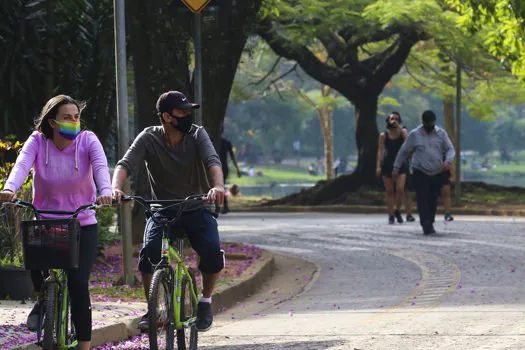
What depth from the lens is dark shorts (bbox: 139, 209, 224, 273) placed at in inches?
286

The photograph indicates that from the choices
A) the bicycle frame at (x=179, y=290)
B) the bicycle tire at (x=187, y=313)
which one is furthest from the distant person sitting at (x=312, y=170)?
the bicycle frame at (x=179, y=290)

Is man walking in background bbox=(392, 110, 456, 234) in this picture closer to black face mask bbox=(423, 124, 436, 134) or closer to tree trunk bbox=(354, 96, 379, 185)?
black face mask bbox=(423, 124, 436, 134)

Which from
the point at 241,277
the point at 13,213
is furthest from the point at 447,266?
the point at 13,213

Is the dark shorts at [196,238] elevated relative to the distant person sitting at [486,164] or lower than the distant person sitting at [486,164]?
lower

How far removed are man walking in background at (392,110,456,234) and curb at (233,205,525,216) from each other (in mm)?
7375

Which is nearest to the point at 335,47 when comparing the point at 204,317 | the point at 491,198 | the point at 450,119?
the point at 491,198

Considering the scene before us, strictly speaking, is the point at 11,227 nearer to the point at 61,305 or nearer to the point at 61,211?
the point at 61,305

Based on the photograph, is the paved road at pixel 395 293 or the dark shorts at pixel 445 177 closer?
the paved road at pixel 395 293

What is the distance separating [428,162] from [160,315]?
35.7 ft

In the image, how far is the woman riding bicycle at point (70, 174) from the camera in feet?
22.0

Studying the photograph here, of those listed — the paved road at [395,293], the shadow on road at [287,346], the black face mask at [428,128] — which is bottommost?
the shadow on road at [287,346]

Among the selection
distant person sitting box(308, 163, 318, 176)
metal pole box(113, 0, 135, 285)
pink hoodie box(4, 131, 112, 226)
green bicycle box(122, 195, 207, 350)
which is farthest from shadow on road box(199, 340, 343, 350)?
distant person sitting box(308, 163, 318, 176)

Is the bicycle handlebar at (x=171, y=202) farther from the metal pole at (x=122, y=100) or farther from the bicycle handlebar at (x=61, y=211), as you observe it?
the metal pole at (x=122, y=100)

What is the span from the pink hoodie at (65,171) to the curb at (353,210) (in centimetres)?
1861
